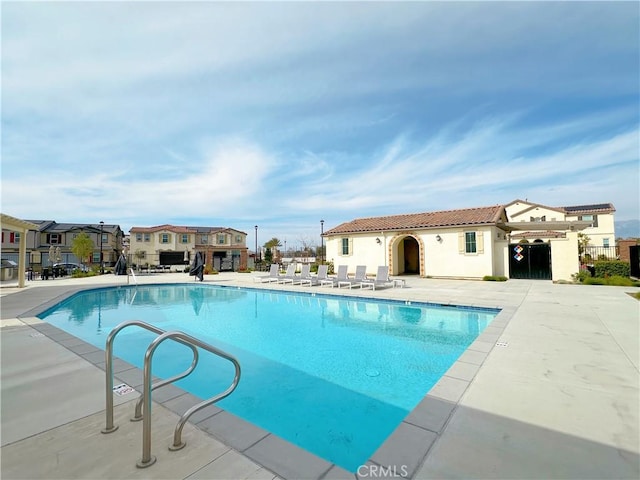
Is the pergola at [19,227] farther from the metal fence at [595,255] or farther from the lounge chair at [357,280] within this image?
the metal fence at [595,255]

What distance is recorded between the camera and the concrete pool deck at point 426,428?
2270 millimetres

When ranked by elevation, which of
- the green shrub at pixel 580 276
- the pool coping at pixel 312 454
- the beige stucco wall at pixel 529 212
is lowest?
the pool coping at pixel 312 454

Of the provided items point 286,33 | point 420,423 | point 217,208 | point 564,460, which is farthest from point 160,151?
point 564,460

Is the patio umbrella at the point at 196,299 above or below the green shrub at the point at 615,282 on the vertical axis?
below

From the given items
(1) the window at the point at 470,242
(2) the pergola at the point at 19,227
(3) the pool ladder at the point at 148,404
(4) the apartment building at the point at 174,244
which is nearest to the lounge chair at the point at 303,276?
(1) the window at the point at 470,242

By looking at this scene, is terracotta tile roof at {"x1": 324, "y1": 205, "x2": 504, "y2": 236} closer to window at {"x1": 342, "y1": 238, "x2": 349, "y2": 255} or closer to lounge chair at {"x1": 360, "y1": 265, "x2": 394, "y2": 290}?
window at {"x1": 342, "y1": 238, "x2": 349, "y2": 255}

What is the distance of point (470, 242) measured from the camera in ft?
59.7

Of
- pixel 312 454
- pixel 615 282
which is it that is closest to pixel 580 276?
pixel 615 282

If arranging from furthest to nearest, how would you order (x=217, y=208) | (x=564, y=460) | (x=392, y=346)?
(x=217, y=208), (x=392, y=346), (x=564, y=460)

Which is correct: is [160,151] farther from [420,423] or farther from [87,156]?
[420,423]

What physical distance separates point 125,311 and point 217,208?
1901 cm

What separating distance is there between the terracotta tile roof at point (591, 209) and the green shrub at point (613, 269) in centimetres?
2873

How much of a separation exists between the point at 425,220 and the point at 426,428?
19408mm

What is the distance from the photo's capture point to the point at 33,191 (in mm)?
18766
